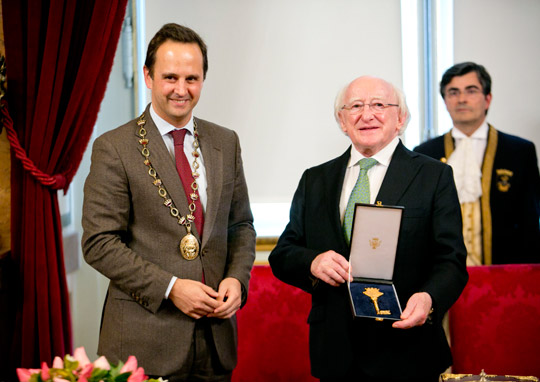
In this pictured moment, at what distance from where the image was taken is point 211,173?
6.46ft

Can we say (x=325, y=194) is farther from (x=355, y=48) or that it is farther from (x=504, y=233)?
(x=355, y=48)

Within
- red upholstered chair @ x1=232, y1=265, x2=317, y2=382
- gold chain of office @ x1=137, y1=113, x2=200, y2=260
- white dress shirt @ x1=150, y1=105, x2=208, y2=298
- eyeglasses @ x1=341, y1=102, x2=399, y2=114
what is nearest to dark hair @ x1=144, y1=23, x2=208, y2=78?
white dress shirt @ x1=150, y1=105, x2=208, y2=298

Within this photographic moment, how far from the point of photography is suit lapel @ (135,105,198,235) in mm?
1898

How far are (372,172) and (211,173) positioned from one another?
0.52 metres

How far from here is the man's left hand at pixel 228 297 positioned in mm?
1854

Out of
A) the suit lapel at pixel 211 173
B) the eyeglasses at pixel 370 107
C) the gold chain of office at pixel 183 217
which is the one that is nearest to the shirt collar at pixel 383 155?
the eyeglasses at pixel 370 107

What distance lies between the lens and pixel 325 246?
2.02 meters

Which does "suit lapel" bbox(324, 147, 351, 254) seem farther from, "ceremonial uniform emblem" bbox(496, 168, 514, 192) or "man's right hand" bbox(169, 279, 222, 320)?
"ceremonial uniform emblem" bbox(496, 168, 514, 192)

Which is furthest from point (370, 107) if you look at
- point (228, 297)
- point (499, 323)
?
point (499, 323)

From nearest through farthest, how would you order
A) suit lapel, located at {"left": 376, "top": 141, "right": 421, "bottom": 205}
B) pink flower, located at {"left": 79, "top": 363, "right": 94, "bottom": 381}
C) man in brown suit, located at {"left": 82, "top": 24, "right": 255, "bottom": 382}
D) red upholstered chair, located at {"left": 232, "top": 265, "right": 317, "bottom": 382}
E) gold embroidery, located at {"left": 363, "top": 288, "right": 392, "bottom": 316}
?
pink flower, located at {"left": 79, "top": 363, "right": 94, "bottom": 381}, gold embroidery, located at {"left": 363, "top": 288, "right": 392, "bottom": 316}, man in brown suit, located at {"left": 82, "top": 24, "right": 255, "bottom": 382}, suit lapel, located at {"left": 376, "top": 141, "right": 421, "bottom": 205}, red upholstered chair, located at {"left": 232, "top": 265, "right": 317, "bottom": 382}

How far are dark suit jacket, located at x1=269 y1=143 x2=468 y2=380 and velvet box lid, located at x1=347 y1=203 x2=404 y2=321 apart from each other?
0.11 m

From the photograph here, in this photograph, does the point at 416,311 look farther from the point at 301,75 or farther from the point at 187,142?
the point at 301,75

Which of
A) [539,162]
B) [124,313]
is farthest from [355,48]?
[124,313]

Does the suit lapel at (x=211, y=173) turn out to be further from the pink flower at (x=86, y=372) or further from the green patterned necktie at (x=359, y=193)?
the pink flower at (x=86, y=372)
